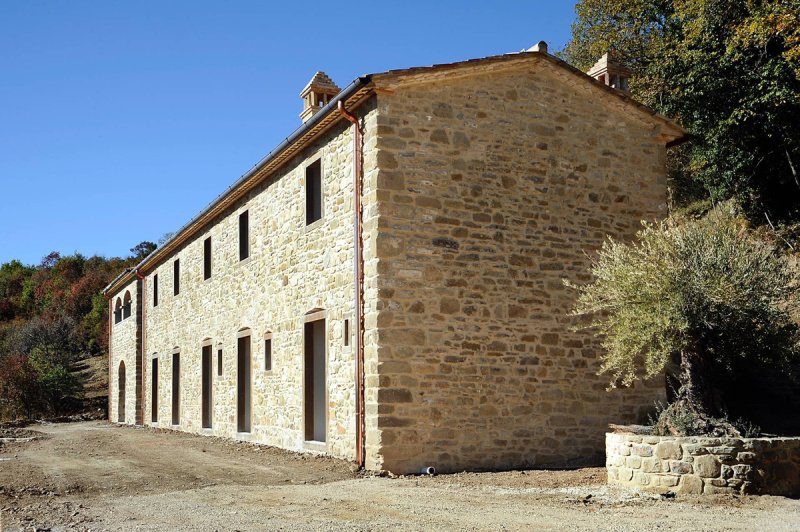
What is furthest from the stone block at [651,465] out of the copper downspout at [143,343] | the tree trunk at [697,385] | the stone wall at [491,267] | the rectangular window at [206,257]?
the copper downspout at [143,343]

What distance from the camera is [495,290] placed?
11.6m

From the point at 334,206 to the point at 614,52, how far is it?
14.3 m

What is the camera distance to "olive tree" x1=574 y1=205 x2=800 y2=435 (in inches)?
384

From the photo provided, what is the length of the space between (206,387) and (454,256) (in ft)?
32.7

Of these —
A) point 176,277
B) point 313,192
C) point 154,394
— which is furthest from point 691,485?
point 154,394

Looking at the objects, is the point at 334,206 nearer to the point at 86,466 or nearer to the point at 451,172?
the point at 451,172

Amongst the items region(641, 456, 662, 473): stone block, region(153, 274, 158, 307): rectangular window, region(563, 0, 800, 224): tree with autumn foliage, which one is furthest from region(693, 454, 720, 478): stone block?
region(153, 274, 158, 307): rectangular window

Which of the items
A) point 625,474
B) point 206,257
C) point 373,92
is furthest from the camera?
point 206,257

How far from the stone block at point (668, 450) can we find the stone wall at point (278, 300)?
4.25 m

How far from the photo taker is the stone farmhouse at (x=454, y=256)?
35.9 feet

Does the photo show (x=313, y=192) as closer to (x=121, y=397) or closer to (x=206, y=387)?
(x=206, y=387)

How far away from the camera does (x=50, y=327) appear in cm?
4331

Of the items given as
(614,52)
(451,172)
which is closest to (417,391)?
(451,172)

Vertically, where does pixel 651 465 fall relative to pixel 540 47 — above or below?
below
